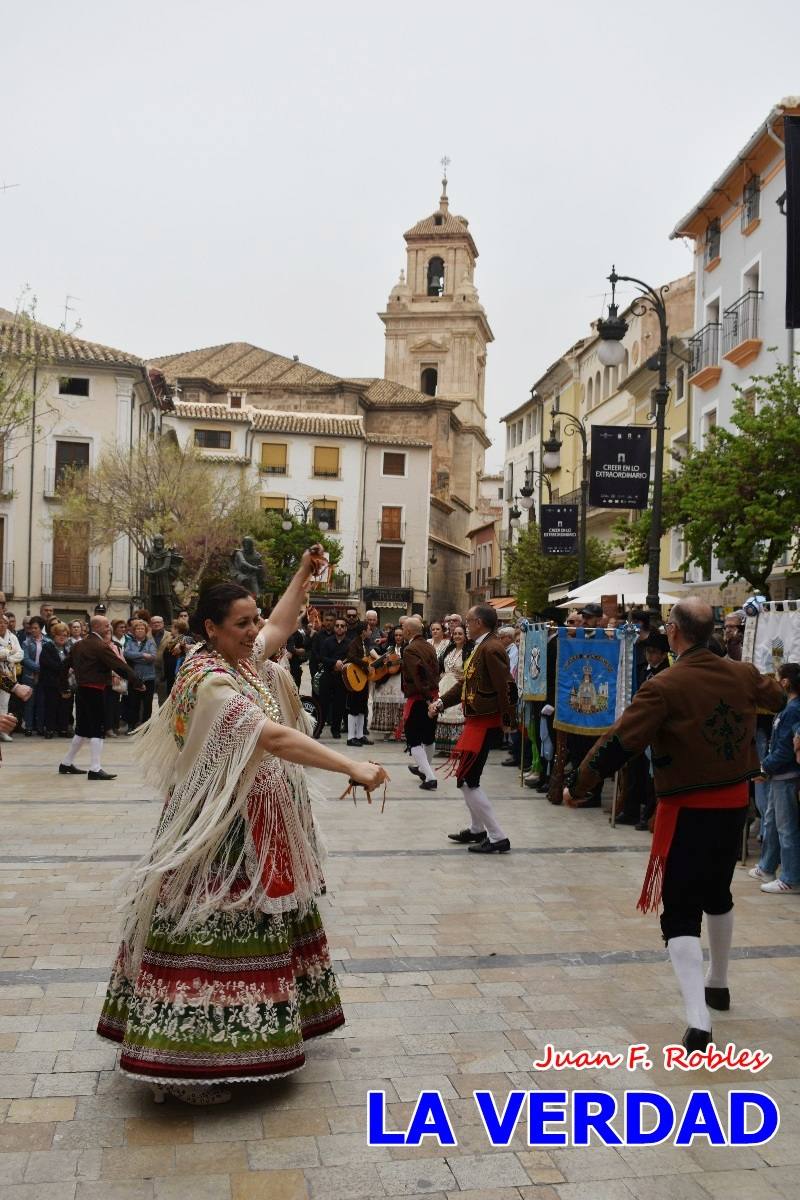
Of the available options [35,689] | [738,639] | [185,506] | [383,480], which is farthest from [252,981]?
[383,480]

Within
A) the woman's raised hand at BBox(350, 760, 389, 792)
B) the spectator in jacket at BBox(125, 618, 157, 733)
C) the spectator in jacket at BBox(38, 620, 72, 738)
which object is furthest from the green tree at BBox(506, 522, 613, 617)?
the woman's raised hand at BBox(350, 760, 389, 792)

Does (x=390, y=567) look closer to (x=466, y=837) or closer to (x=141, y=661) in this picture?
(x=141, y=661)

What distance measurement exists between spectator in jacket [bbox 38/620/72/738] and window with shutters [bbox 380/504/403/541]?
4418cm

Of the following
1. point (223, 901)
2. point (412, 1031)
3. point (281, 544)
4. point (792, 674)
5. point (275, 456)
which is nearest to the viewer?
point (223, 901)

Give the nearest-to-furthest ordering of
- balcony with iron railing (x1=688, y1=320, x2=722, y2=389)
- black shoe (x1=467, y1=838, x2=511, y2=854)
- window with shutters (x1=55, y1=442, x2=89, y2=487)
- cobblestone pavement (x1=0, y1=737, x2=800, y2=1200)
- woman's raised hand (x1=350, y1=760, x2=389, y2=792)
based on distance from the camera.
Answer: cobblestone pavement (x1=0, y1=737, x2=800, y2=1200)
woman's raised hand (x1=350, y1=760, x2=389, y2=792)
black shoe (x1=467, y1=838, x2=511, y2=854)
balcony with iron railing (x1=688, y1=320, x2=722, y2=389)
window with shutters (x1=55, y1=442, x2=89, y2=487)

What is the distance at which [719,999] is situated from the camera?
537cm

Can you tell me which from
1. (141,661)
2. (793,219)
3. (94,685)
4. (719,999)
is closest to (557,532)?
(141,661)

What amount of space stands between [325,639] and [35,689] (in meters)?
4.44

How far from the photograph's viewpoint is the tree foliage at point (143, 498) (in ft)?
133

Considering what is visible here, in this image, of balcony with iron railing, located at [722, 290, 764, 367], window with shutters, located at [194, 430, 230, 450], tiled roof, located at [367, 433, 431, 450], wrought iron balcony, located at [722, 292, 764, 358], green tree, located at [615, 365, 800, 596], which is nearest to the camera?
green tree, located at [615, 365, 800, 596]

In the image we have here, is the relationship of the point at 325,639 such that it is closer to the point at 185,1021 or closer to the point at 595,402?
the point at 185,1021

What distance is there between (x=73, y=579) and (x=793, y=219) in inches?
1504

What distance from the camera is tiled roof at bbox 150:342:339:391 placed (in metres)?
67.8

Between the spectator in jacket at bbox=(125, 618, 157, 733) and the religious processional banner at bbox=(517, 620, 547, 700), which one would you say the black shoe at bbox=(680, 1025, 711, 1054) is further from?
the spectator in jacket at bbox=(125, 618, 157, 733)
